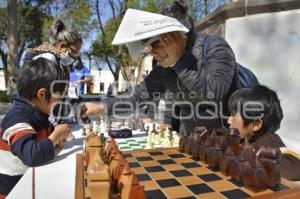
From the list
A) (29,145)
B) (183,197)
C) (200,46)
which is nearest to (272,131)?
(200,46)

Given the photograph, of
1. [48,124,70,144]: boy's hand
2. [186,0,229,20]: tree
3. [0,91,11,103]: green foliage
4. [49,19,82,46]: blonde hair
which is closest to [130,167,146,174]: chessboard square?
[48,124,70,144]: boy's hand

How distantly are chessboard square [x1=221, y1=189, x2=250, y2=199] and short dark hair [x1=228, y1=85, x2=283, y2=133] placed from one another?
2.05 ft

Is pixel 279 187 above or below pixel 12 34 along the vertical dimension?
below

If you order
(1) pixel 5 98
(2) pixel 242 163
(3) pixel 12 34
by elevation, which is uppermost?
(3) pixel 12 34

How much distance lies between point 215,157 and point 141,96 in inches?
41.5

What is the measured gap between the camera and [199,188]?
0.97 m

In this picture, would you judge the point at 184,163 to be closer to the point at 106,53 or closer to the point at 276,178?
the point at 276,178

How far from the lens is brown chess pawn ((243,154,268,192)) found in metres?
0.92

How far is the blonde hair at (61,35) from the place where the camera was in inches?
106

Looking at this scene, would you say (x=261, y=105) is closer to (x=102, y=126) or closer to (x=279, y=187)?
(x=279, y=187)

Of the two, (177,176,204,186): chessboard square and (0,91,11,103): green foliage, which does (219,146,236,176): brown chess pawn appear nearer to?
(177,176,204,186): chessboard square

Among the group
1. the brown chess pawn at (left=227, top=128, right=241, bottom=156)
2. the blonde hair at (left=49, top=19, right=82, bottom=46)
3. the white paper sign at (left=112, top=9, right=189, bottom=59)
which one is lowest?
the brown chess pawn at (left=227, top=128, right=241, bottom=156)

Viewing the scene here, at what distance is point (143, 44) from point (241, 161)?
73cm

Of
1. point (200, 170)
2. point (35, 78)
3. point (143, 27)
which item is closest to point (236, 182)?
point (200, 170)
